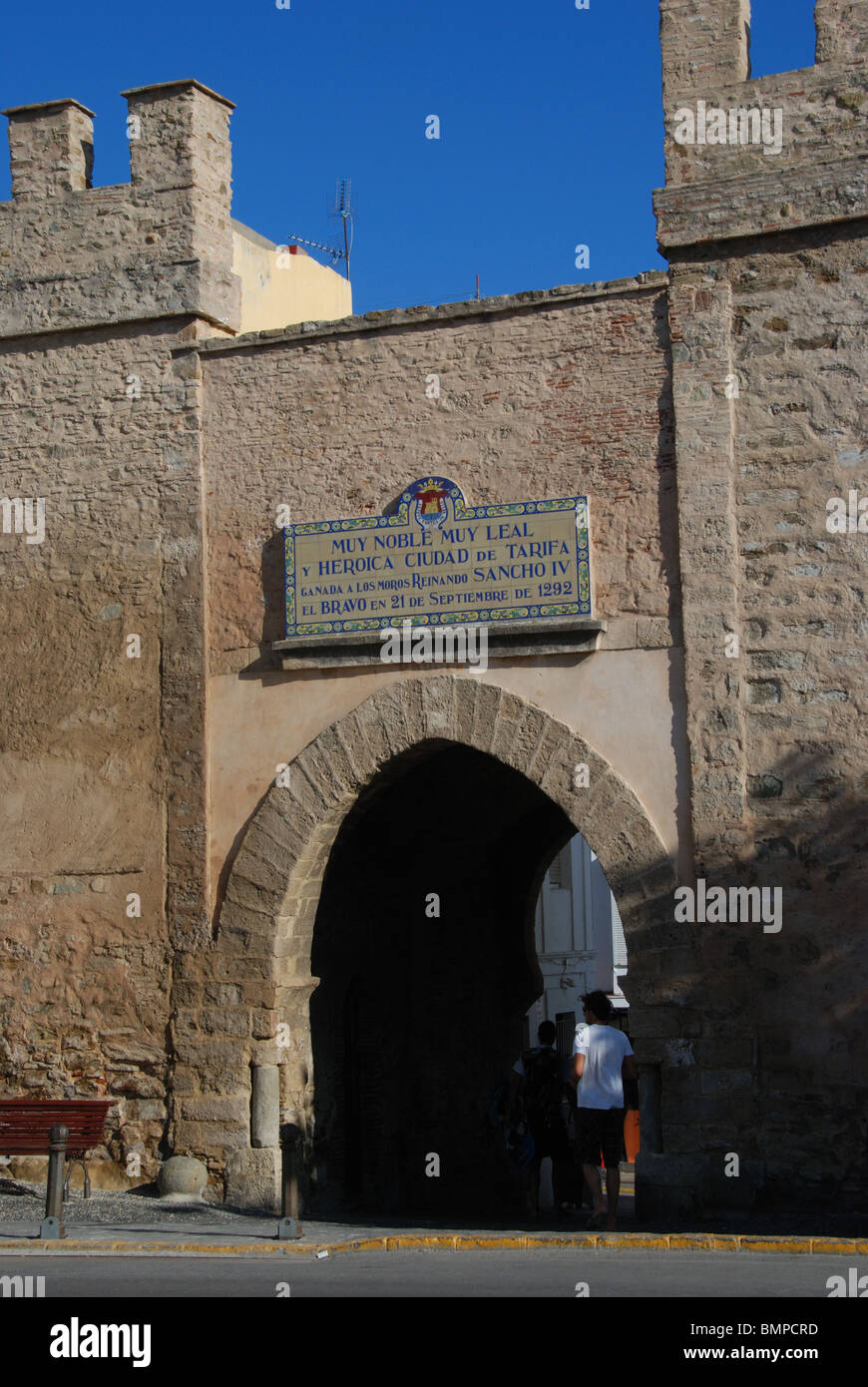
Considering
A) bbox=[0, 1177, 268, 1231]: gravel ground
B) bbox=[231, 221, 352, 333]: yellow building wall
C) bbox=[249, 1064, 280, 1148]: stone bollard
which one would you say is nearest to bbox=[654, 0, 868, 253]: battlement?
bbox=[231, 221, 352, 333]: yellow building wall

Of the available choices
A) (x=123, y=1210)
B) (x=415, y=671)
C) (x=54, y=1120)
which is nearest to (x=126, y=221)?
(x=415, y=671)

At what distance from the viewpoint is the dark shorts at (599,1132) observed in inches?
384

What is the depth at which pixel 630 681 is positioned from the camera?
413 inches

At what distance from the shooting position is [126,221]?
1202 cm

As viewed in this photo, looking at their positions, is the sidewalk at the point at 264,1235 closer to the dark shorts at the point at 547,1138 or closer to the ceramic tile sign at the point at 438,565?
the dark shorts at the point at 547,1138

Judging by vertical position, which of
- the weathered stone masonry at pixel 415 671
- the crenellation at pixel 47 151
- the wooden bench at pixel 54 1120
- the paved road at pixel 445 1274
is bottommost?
the paved road at pixel 445 1274

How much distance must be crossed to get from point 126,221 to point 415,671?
3670 millimetres

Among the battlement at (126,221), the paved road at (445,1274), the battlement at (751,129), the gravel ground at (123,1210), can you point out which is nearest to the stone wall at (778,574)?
the battlement at (751,129)

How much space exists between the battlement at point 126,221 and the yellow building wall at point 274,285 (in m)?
0.24

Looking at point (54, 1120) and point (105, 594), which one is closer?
point (54, 1120)

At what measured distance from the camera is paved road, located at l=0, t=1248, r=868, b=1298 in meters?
7.08

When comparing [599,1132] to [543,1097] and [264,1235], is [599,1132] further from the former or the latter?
[543,1097]

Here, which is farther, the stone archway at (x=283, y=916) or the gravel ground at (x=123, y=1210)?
the stone archway at (x=283, y=916)

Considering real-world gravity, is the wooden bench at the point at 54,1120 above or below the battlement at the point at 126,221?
below
